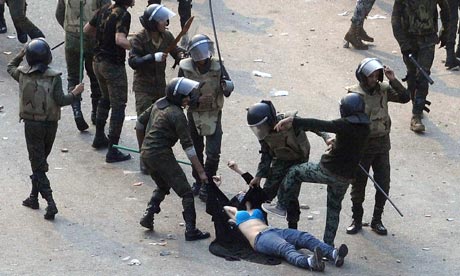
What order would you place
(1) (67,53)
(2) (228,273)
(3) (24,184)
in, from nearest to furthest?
(2) (228,273), (3) (24,184), (1) (67,53)

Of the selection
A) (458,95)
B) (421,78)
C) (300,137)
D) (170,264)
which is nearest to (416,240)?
(300,137)

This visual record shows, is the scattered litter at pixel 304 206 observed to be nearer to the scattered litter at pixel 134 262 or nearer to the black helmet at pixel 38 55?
the scattered litter at pixel 134 262

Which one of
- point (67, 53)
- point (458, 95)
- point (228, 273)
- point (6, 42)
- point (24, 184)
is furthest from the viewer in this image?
point (6, 42)

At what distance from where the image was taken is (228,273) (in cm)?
925

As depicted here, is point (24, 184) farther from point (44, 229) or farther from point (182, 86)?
point (182, 86)

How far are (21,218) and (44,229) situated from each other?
33 centimetres

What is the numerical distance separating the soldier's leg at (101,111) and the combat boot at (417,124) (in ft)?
11.3

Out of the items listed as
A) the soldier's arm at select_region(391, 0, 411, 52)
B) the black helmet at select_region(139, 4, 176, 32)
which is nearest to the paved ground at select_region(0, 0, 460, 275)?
the black helmet at select_region(139, 4, 176, 32)

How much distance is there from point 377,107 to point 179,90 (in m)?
1.76

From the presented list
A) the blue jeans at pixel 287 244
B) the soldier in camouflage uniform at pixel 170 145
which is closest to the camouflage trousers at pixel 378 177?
the blue jeans at pixel 287 244

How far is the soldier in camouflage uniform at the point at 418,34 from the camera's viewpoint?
12688mm

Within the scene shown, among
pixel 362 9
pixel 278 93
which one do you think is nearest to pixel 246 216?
pixel 278 93

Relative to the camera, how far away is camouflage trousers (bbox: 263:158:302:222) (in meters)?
9.82

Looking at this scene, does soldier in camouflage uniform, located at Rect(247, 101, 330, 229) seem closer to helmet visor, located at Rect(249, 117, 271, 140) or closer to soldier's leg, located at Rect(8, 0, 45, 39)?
helmet visor, located at Rect(249, 117, 271, 140)
